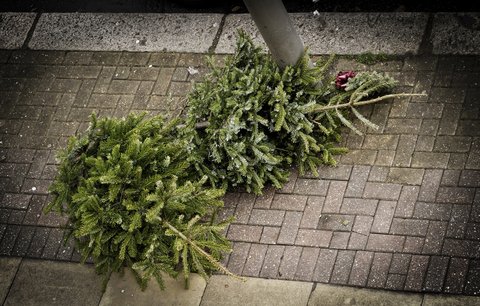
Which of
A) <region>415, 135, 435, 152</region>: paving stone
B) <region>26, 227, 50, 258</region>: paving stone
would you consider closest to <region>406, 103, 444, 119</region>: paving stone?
<region>415, 135, 435, 152</region>: paving stone

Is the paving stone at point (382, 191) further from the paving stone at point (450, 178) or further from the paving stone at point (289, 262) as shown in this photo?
the paving stone at point (289, 262)

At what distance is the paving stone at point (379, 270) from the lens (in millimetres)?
5684

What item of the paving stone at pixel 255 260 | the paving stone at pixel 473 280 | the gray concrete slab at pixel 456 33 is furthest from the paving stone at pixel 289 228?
the gray concrete slab at pixel 456 33

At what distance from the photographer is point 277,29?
6.16 meters

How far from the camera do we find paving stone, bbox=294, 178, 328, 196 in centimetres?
630

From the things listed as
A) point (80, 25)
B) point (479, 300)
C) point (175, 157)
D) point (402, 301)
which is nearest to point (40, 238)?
point (175, 157)

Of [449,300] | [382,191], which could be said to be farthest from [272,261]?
[449,300]

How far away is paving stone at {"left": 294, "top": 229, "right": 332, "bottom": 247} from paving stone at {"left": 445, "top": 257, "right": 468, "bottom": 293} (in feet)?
3.17

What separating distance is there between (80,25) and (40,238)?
2.72 meters

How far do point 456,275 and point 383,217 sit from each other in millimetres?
748

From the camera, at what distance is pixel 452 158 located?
614 cm

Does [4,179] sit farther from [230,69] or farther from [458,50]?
[458,50]

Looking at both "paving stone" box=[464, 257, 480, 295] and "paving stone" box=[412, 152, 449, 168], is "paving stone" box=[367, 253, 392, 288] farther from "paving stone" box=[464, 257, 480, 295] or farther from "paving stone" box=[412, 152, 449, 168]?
"paving stone" box=[412, 152, 449, 168]

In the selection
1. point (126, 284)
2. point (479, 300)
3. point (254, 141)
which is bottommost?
point (479, 300)
